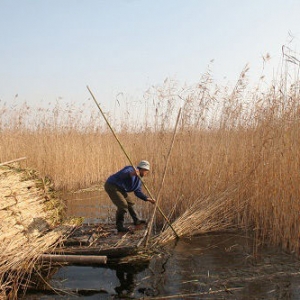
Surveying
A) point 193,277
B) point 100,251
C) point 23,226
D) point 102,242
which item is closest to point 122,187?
point 102,242

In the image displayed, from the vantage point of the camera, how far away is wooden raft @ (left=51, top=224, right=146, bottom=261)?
3.99m

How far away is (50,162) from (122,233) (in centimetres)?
448

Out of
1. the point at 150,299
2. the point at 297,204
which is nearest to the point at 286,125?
the point at 297,204

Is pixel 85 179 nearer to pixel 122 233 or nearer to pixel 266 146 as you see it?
pixel 122 233

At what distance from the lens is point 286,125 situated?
4406mm

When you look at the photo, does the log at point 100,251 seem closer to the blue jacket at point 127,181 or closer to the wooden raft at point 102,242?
the wooden raft at point 102,242

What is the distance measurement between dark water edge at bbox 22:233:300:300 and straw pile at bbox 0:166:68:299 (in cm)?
27

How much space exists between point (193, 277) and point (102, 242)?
1.25 m

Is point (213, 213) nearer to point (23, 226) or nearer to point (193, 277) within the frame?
point (193, 277)

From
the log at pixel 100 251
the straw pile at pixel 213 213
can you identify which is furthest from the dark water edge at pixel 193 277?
the straw pile at pixel 213 213

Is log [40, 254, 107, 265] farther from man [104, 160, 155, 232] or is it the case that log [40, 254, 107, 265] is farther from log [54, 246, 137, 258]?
man [104, 160, 155, 232]

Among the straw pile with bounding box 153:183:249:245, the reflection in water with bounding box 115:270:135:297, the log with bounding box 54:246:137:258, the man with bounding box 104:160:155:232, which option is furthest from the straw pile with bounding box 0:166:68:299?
the straw pile with bounding box 153:183:249:245

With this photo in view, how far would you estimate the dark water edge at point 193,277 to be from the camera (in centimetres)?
331

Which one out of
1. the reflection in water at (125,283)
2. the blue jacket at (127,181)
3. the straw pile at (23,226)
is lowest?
the reflection in water at (125,283)
